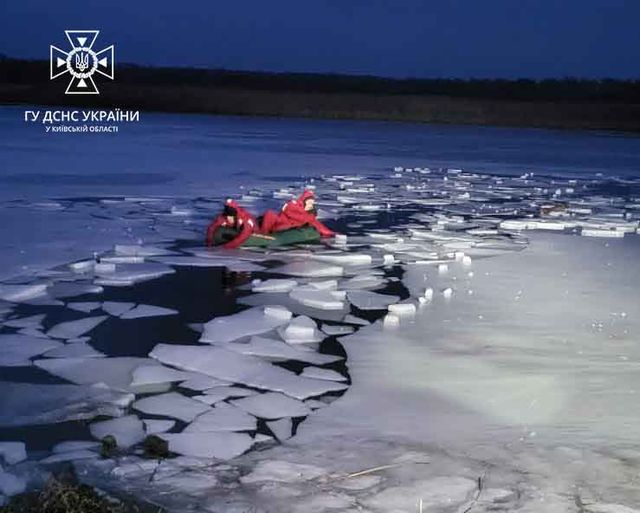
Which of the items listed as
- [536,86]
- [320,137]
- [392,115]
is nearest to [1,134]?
[320,137]

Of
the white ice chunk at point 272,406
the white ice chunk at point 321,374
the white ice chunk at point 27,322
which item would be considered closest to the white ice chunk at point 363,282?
the white ice chunk at point 321,374

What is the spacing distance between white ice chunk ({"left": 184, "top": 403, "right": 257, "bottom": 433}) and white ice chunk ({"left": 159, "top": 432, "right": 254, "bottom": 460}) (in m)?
0.05

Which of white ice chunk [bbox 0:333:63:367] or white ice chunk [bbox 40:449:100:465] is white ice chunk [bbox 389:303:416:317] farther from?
white ice chunk [bbox 40:449:100:465]

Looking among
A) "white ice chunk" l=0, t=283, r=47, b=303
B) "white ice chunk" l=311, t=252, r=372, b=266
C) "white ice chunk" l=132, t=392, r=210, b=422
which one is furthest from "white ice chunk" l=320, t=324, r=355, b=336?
"white ice chunk" l=311, t=252, r=372, b=266

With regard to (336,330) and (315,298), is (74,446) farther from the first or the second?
(315,298)

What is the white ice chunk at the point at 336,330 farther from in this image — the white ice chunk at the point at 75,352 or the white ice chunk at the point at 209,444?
the white ice chunk at the point at 209,444

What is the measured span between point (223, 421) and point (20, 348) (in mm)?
1309

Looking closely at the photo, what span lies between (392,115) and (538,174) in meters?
27.7

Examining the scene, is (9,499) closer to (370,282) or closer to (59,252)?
(370,282)

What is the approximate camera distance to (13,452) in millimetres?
3016

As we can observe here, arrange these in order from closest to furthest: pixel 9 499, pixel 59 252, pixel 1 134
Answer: pixel 9 499 < pixel 59 252 < pixel 1 134

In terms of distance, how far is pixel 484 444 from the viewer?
3229 millimetres

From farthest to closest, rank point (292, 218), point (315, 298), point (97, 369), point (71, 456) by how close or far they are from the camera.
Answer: point (292, 218)
point (315, 298)
point (97, 369)
point (71, 456)

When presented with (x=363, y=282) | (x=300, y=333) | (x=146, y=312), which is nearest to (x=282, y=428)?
(x=300, y=333)
